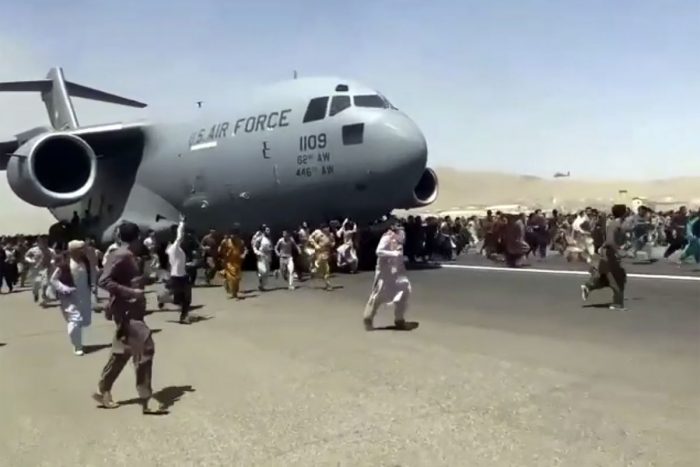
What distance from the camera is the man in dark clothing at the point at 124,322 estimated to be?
6328 millimetres

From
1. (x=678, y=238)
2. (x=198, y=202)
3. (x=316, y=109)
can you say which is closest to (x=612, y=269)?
(x=316, y=109)

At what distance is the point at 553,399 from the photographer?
585 centimetres

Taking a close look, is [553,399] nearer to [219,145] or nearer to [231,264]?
[231,264]

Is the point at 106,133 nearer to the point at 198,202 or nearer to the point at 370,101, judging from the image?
the point at 198,202

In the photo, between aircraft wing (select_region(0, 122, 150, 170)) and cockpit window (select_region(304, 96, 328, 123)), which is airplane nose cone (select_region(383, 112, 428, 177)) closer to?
cockpit window (select_region(304, 96, 328, 123))

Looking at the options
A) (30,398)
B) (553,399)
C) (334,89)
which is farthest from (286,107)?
(553,399)

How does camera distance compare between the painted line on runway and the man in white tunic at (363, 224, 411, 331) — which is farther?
the painted line on runway

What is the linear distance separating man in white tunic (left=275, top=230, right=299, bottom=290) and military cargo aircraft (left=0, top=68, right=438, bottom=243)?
1.17 metres

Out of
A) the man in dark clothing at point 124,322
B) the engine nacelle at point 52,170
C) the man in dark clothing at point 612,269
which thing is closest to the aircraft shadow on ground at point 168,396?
the man in dark clothing at point 124,322

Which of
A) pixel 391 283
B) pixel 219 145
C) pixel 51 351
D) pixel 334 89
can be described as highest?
pixel 334 89

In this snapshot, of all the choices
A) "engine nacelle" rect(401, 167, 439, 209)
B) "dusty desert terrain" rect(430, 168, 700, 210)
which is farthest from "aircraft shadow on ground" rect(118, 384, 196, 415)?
"dusty desert terrain" rect(430, 168, 700, 210)

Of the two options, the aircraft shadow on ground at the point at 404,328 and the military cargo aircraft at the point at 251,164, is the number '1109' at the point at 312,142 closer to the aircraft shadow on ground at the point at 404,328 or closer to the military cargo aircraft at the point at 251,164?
the military cargo aircraft at the point at 251,164

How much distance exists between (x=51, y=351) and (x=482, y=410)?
19.8ft

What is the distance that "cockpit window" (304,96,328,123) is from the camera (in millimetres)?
16578
